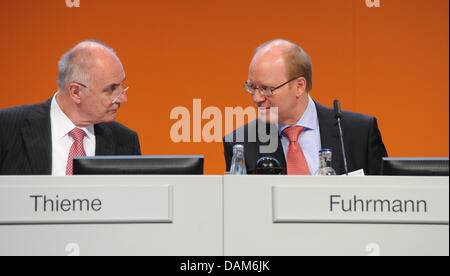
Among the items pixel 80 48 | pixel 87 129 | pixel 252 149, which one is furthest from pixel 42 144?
pixel 252 149

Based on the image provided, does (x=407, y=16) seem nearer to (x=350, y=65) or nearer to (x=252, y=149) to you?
(x=350, y=65)

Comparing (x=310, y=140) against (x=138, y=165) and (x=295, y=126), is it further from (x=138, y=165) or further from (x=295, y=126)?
(x=138, y=165)

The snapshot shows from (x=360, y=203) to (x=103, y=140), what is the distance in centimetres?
153

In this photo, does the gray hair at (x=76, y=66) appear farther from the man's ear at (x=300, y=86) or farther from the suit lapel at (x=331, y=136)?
the suit lapel at (x=331, y=136)

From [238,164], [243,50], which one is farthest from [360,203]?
[243,50]

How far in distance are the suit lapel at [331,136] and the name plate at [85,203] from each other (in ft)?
3.89

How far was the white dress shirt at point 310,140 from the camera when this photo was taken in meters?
2.54

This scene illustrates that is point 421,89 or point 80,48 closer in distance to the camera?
point 80,48

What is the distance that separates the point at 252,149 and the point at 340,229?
1.14 meters

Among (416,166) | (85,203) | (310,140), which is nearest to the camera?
(85,203)

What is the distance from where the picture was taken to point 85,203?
1.48 meters

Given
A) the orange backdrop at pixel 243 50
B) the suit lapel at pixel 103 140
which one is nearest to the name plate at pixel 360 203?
the suit lapel at pixel 103 140

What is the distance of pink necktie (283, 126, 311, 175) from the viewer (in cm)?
247
